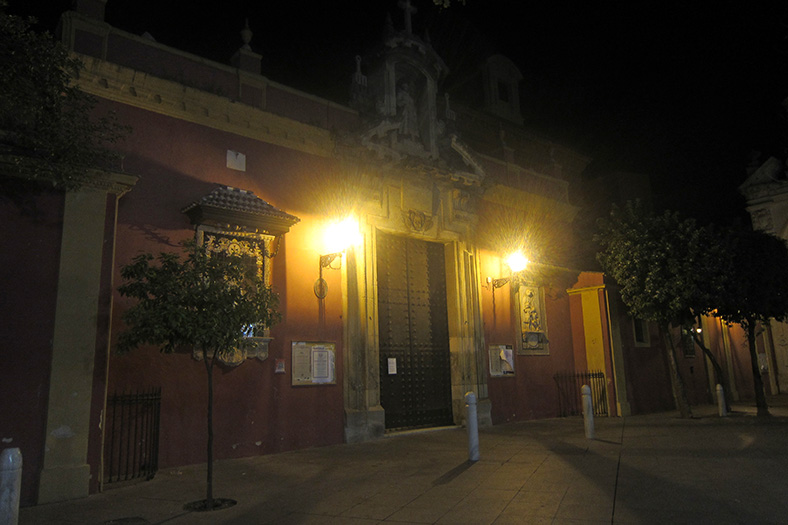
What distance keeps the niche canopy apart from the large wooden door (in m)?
3.01

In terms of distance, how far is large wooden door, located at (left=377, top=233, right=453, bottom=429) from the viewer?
11414 mm

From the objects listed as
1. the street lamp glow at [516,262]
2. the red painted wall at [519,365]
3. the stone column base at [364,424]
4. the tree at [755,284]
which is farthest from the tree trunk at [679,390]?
the stone column base at [364,424]

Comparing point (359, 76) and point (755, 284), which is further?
point (755, 284)

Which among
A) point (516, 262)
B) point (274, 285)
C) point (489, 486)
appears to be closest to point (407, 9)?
point (516, 262)

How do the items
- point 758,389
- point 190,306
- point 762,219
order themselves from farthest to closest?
point 762,219, point 758,389, point 190,306

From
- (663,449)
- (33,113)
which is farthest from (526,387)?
(33,113)

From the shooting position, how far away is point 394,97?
12.2 meters

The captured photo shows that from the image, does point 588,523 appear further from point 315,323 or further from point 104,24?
point 104,24

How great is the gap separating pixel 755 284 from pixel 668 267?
2.21 metres

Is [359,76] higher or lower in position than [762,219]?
higher

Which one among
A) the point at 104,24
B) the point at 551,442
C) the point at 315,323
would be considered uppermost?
the point at 104,24

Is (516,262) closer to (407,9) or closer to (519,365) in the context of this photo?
(519,365)

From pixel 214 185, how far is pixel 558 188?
10.7 m

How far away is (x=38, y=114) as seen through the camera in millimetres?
6105
